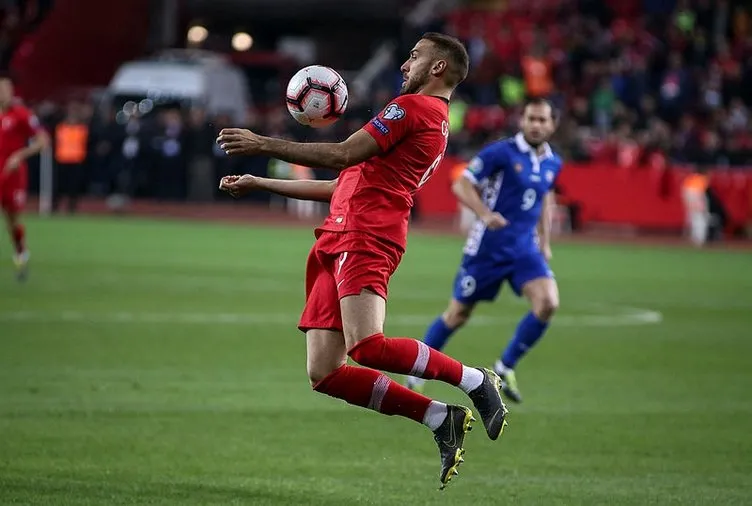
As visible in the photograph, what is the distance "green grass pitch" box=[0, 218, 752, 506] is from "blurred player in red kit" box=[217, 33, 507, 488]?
53 cm

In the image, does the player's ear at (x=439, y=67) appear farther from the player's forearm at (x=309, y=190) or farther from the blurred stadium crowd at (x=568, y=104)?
the blurred stadium crowd at (x=568, y=104)

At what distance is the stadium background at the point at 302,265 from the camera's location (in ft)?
28.5

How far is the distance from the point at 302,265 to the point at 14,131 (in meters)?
5.26

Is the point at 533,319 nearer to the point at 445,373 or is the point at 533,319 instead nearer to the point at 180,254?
the point at 445,373

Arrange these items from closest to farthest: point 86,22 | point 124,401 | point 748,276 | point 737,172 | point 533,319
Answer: point 124,401 → point 533,319 → point 748,276 → point 737,172 → point 86,22

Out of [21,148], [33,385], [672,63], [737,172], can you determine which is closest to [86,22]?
[672,63]

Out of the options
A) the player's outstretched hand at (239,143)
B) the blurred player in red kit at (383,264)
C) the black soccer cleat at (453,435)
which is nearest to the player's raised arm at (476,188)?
the blurred player in red kit at (383,264)

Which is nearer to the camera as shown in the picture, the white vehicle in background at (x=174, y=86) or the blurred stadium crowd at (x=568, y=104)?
the blurred stadium crowd at (x=568, y=104)

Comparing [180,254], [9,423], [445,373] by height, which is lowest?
[180,254]

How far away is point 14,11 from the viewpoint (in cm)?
4778

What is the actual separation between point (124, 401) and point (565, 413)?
123 inches

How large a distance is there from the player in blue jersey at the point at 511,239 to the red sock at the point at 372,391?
3911mm

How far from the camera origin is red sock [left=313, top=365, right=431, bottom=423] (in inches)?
296

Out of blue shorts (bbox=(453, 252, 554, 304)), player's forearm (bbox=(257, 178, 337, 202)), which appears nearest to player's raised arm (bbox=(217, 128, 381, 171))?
player's forearm (bbox=(257, 178, 337, 202))
